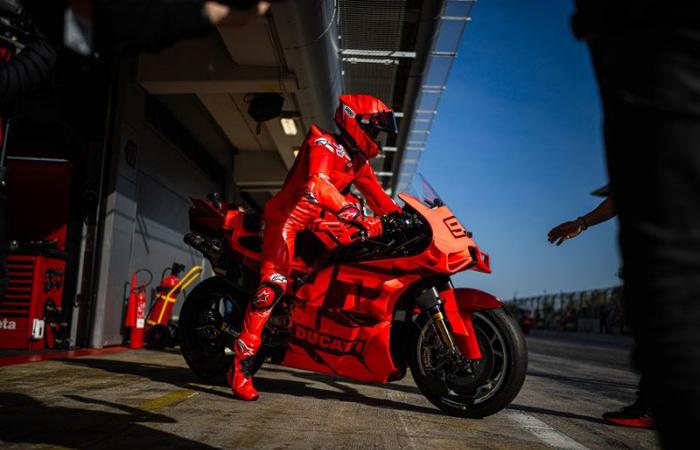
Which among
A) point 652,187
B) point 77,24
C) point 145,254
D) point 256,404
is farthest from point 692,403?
point 145,254

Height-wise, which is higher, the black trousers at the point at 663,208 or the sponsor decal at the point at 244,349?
the black trousers at the point at 663,208

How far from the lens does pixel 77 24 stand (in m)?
1.18

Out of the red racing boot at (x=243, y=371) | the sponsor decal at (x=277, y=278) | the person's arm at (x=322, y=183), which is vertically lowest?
the red racing boot at (x=243, y=371)

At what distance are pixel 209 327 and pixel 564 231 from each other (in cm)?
270

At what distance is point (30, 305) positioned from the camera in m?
7.00

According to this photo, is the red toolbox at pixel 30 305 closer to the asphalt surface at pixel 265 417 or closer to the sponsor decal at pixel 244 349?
the asphalt surface at pixel 265 417

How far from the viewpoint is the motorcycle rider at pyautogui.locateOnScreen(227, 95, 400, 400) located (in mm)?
3676

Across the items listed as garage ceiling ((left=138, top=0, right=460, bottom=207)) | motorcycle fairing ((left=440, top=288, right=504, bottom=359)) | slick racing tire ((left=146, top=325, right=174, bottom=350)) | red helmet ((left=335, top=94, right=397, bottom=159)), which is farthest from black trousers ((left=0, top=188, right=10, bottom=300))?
slick racing tire ((left=146, top=325, right=174, bottom=350))

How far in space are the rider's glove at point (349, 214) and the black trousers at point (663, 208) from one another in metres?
2.33

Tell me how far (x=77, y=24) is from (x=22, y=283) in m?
6.96

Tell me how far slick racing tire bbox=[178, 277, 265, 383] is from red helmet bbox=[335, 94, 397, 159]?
1.47m

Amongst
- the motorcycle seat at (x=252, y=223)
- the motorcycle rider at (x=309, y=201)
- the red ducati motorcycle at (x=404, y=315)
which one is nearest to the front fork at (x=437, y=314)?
the red ducati motorcycle at (x=404, y=315)

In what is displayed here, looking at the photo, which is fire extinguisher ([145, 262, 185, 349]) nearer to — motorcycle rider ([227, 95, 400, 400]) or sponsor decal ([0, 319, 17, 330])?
sponsor decal ([0, 319, 17, 330])

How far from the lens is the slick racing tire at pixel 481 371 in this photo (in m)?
3.30
